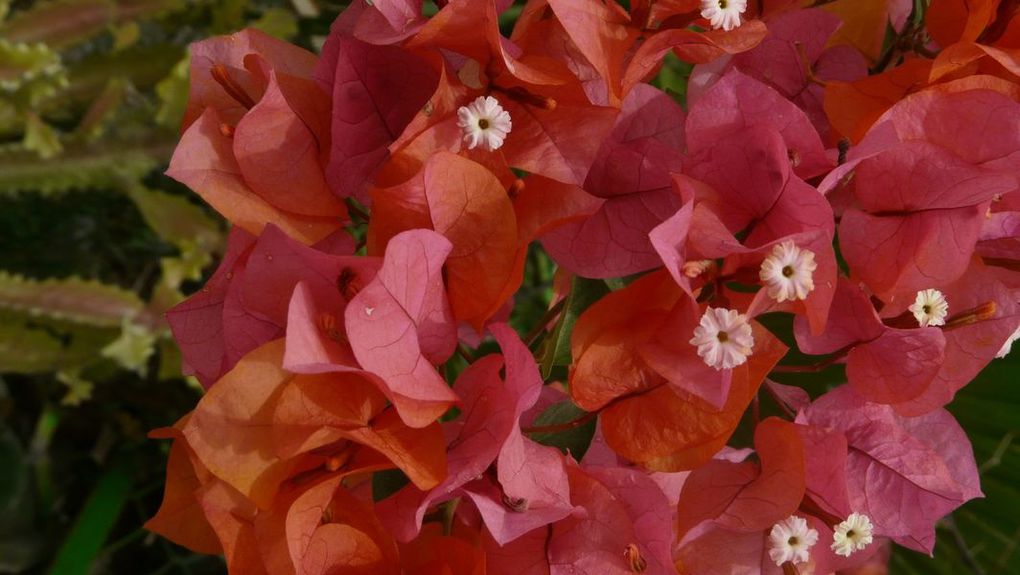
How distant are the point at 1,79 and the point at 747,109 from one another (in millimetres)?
843

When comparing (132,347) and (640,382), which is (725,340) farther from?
(132,347)

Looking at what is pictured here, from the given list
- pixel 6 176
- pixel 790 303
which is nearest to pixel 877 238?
pixel 790 303

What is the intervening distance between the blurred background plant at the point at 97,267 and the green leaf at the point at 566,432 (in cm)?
53

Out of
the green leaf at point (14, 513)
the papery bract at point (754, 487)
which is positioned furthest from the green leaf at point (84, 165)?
the papery bract at point (754, 487)

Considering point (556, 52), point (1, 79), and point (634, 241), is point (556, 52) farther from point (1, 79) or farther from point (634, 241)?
point (1, 79)

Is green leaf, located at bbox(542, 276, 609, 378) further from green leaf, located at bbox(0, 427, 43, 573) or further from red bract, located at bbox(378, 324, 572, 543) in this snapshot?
green leaf, located at bbox(0, 427, 43, 573)

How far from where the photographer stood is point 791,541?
1.11 ft

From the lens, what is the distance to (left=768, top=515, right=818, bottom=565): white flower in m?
0.33

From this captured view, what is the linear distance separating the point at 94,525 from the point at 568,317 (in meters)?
0.67

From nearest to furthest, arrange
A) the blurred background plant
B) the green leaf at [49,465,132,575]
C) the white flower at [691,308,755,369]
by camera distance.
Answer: the white flower at [691,308,755,369], the green leaf at [49,465,132,575], the blurred background plant

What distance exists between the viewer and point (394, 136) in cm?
35

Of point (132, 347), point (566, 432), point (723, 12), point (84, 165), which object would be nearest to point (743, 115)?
point (723, 12)

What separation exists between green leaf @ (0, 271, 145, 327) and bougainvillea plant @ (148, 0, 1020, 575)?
24.9 inches

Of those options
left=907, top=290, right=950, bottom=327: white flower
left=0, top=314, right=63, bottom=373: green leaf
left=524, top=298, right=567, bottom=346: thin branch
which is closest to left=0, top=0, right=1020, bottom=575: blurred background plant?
left=0, top=314, right=63, bottom=373: green leaf
